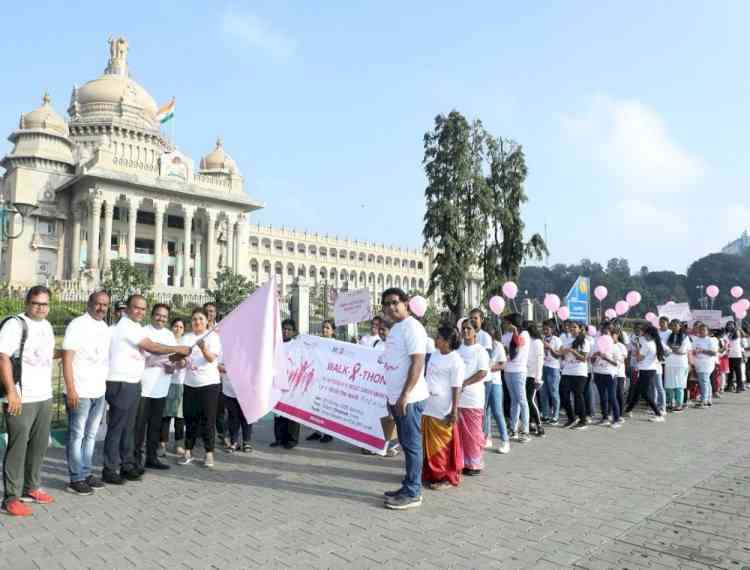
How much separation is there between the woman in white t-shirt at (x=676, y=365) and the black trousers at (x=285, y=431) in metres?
6.95

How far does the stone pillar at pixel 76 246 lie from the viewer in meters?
42.9

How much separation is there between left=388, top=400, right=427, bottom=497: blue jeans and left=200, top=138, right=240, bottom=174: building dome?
52.2 meters

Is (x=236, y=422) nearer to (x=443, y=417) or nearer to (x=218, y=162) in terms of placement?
(x=443, y=417)

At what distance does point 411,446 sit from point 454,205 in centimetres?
2360

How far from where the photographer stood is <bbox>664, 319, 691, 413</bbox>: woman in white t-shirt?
9.95 meters

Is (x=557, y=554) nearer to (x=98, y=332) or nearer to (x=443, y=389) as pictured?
(x=443, y=389)

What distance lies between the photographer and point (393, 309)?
4672mm

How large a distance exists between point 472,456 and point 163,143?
55949mm

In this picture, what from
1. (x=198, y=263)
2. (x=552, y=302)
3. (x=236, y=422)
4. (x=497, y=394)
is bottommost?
(x=236, y=422)

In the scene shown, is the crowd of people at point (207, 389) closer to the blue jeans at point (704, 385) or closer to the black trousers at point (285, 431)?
the black trousers at point (285, 431)

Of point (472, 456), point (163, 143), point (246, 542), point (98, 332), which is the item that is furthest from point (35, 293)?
point (163, 143)

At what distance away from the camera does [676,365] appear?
9.98 m

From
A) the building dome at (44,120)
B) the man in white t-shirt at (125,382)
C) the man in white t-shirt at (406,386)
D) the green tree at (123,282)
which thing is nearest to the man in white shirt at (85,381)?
the man in white t-shirt at (125,382)

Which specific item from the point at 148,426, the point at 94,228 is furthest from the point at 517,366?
the point at 94,228
